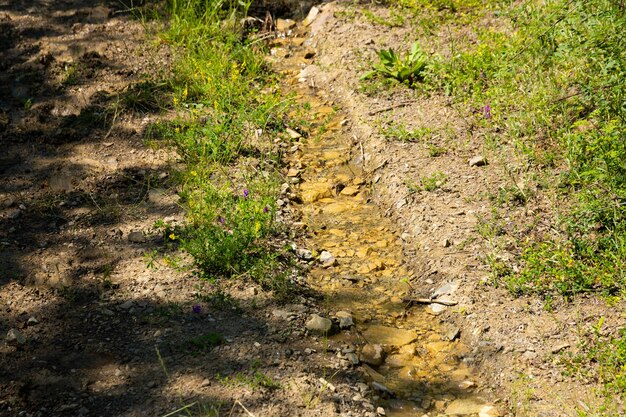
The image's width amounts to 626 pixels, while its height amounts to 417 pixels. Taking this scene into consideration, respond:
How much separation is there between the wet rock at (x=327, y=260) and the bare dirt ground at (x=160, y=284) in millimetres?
458

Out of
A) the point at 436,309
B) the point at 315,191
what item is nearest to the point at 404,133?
the point at 315,191

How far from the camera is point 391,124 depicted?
18.8ft

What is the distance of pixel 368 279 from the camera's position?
4.57 metres

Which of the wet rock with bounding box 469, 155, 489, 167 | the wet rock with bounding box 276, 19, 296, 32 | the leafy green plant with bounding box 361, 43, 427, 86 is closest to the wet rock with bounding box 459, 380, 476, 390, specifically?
the wet rock with bounding box 469, 155, 489, 167

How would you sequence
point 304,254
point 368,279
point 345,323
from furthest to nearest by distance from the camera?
point 304,254, point 368,279, point 345,323

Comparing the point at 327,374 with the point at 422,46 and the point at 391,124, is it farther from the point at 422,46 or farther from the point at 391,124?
the point at 422,46

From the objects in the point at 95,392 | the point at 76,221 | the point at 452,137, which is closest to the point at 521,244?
the point at 452,137

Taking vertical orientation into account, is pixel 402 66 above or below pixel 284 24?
below

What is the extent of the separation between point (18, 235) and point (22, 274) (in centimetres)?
45

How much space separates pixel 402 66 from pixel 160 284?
2.95 meters

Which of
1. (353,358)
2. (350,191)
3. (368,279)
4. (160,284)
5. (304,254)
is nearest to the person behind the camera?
(353,358)

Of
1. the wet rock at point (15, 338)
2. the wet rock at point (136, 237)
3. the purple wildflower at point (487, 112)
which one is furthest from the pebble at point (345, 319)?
the purple wildflower at point (487, 112)

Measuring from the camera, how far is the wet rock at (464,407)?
3.58 m

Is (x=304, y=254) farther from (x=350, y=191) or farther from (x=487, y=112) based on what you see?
(x=487, y=112)
